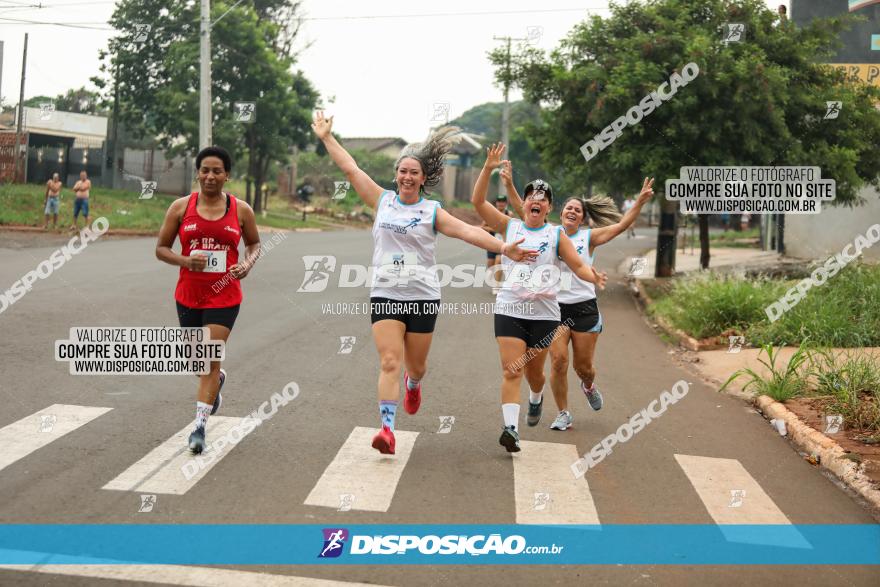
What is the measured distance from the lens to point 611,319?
17.1 metres

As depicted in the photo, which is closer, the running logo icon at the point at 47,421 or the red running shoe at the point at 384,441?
the red running shoe at the point at 384,441

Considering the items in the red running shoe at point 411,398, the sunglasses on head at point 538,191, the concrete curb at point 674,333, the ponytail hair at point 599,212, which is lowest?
the concrete curb at point 674,333

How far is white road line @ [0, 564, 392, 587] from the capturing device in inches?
184

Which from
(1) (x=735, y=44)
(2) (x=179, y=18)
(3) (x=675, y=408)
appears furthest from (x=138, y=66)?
(3) (x=675, y=408)

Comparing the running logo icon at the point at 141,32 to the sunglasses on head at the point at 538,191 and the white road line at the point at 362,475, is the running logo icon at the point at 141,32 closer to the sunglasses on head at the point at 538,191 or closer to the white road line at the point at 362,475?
the sunglasses on head at the point at 538,191

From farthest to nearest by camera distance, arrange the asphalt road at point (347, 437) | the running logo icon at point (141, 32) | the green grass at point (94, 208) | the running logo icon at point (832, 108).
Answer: the running logo icon at point (141, 32)
the green grass at point (94, 208)
the running logo icon at point (832, 108)
the asphalt road at point (347, 437)

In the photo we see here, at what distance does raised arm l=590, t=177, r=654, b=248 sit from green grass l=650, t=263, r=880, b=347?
4240mm

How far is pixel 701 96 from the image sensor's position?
1883cm

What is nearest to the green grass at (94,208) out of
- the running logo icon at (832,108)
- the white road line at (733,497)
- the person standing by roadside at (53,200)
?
the person standing by roadside at (53,200)

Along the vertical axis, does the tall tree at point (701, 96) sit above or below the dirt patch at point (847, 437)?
above

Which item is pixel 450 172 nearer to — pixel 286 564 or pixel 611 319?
pixel 611 319

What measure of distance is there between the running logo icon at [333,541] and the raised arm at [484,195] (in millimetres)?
3089

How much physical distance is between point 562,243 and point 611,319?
9792mm

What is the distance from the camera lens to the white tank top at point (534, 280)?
24.5ft
